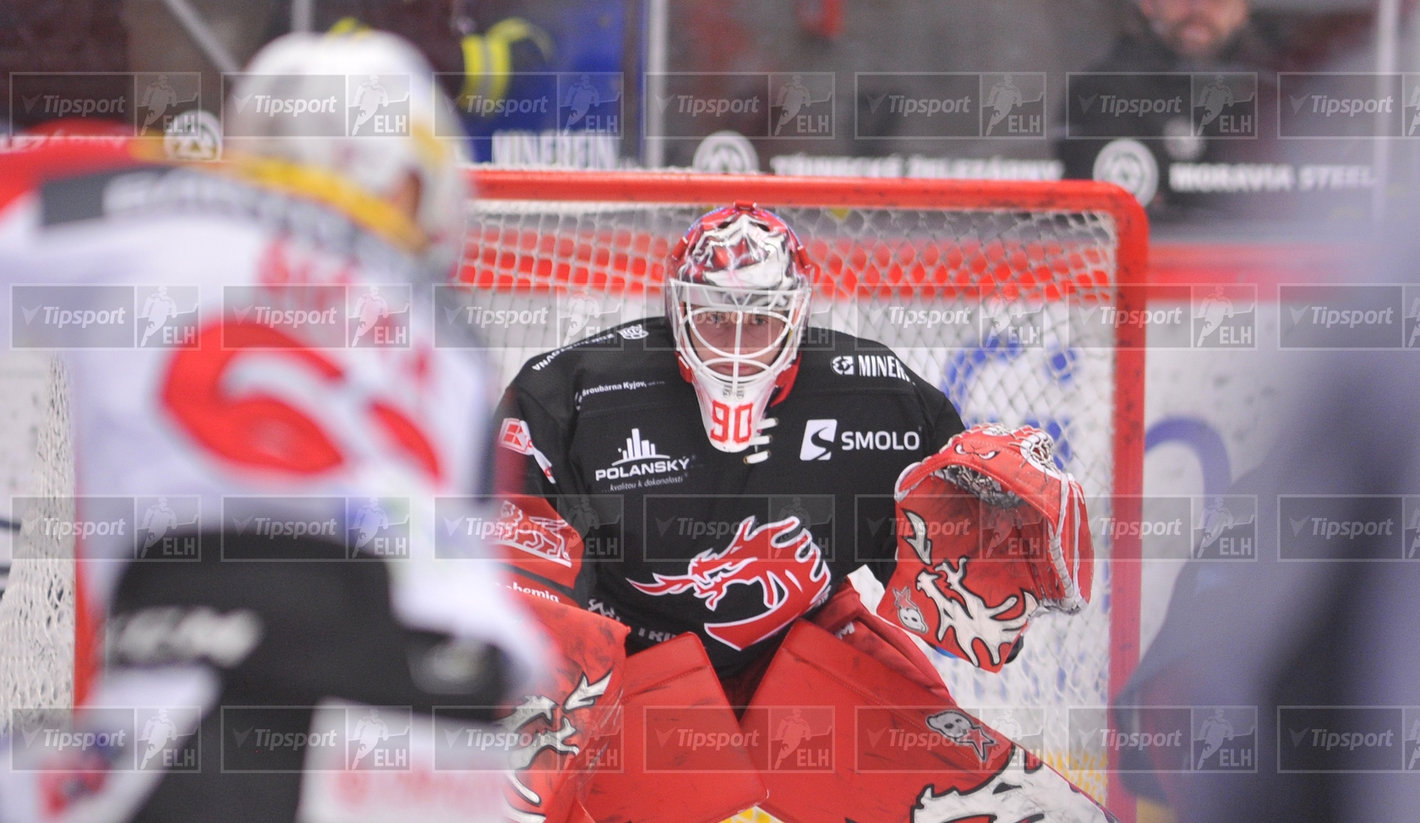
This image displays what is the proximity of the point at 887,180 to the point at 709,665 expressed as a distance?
3.17 ft

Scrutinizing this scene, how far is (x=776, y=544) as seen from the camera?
1990 mm

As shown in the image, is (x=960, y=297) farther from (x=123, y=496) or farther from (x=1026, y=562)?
(x=123, y=496)

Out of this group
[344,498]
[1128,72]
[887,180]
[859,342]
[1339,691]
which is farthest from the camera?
[1128,72]

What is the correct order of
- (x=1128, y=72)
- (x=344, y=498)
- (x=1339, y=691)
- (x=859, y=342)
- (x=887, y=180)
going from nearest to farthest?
(x=344, y=498) → (x=1339, y=691) → (x=859, y=342) → (x=887, y=180) → (x=1128, y=72)

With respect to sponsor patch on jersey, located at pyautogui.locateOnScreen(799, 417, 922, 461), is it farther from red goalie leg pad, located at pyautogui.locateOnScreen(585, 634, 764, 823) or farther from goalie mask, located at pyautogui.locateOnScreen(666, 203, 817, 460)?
red goalie leg pad, located at pyautogui.locateOnScreen(585, 634, 764, 823)

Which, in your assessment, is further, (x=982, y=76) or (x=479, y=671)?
(x=982, y=76)

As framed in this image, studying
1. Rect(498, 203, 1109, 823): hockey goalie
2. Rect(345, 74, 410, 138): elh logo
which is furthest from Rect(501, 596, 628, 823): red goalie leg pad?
Rect(345, 74, 410, 138): elh logo

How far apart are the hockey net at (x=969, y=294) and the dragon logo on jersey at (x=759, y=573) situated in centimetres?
66

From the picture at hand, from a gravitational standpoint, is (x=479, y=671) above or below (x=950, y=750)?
above

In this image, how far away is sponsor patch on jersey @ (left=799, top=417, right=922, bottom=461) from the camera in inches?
80.1

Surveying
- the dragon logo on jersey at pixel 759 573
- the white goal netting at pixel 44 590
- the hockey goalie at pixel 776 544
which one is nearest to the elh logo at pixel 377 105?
the white goal netting at pixel 44 590

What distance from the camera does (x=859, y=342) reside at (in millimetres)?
2109

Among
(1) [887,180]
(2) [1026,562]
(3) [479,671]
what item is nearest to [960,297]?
(1) [887,180]

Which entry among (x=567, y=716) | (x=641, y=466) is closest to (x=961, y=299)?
(x=641, y=466)
